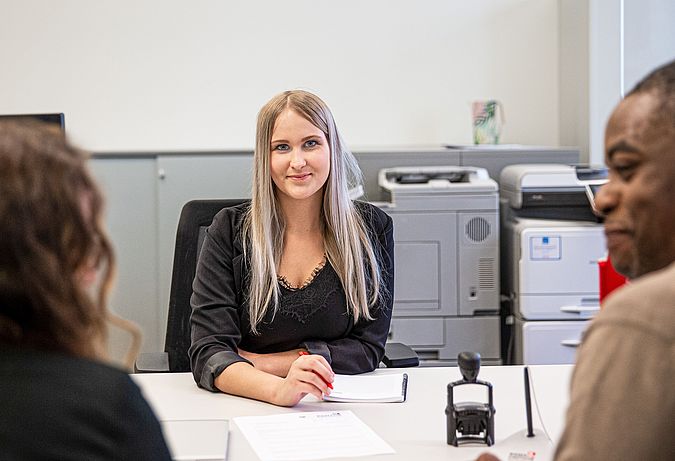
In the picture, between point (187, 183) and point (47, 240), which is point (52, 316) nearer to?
point (47, 240)

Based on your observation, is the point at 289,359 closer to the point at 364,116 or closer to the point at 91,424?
the point at 91,424

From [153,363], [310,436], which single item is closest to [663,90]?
[310,436]

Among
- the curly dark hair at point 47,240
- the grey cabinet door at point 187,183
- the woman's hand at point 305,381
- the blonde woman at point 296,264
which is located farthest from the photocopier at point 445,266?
the curly dark hair at point 47,240

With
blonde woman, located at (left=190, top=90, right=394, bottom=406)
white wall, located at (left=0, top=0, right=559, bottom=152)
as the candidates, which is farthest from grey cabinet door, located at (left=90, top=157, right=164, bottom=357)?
blonde woman, located at (left=190, top=90, right=394, bottom=406)

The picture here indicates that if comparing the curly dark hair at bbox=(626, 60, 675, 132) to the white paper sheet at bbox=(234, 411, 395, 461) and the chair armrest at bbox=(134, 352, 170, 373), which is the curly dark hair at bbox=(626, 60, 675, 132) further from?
the chair armrest at bbox=(134, 352, 170, 373)

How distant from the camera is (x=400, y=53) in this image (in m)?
4.38

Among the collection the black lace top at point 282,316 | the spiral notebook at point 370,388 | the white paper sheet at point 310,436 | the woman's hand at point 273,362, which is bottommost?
the white paper sheet at point 310,436

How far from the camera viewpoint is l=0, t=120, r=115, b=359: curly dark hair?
880 mm

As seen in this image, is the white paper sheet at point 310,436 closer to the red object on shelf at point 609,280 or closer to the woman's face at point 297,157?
the woman's face at point 297,157

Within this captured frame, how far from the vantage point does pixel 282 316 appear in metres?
2.19

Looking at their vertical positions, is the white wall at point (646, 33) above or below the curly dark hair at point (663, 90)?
above

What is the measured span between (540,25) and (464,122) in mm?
569

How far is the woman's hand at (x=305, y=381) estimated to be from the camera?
1.82 m

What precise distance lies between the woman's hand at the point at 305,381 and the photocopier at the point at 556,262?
1850 millimetres
